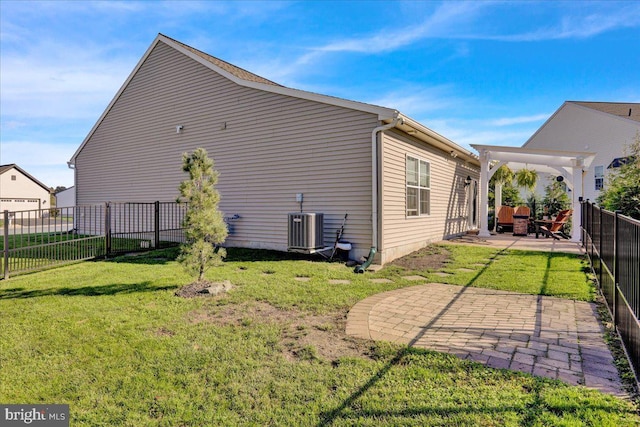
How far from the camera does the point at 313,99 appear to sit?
26.6ft

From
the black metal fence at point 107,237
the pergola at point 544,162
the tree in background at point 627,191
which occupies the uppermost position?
the pergola at point 544,162

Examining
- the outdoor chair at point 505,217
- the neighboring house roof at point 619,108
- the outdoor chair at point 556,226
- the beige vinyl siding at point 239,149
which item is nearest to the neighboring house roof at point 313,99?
the beige vinyl siding at point 239,149

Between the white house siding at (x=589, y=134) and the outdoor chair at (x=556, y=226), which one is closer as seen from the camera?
the outdoor chair at (x=556, y=226)

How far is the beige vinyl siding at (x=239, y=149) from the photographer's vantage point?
7820 millimetres

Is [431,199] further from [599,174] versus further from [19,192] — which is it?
[19,192]

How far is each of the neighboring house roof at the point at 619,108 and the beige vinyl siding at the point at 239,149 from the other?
1973 centimetres

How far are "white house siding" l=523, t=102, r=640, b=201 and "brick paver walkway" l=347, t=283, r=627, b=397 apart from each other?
1612cm

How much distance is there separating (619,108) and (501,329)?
2428cm

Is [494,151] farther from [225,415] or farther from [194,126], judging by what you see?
[225,415]

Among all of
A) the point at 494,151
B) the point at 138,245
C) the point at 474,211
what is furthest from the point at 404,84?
the point at 138,245

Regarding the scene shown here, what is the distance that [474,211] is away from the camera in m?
15.4

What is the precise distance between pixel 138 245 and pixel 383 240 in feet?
23.4

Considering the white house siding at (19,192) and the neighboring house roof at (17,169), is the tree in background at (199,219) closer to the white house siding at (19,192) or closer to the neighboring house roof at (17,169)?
the white house siding at (19,192)

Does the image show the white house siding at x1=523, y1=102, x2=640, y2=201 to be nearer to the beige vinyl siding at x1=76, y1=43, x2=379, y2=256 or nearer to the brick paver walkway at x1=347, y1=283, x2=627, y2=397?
the beige vinyl siding at x1=76, y1=43, x2=379, y2=256
